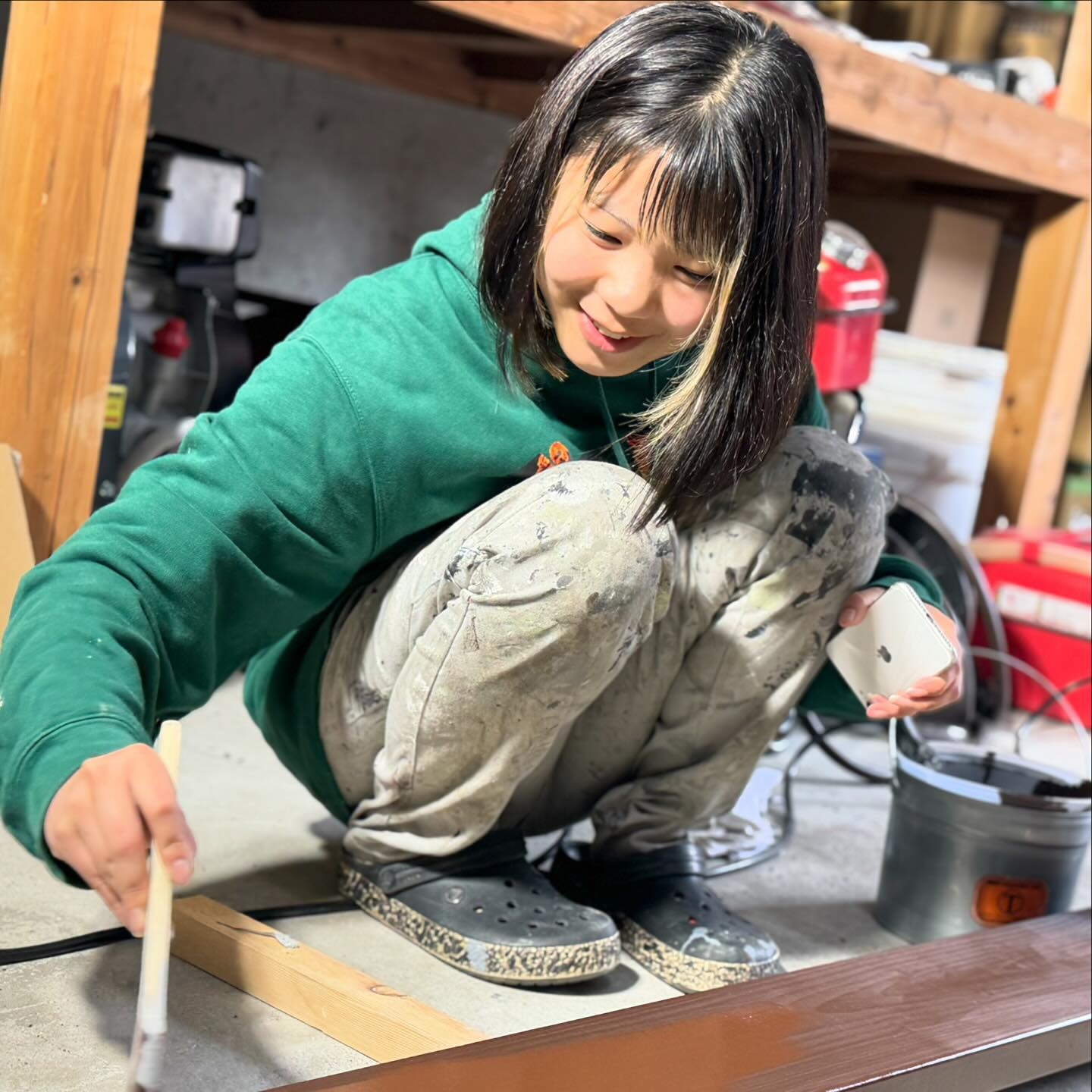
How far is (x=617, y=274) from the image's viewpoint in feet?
2.83

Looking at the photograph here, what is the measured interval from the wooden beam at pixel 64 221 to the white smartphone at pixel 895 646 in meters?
0.77

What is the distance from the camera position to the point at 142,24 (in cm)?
127

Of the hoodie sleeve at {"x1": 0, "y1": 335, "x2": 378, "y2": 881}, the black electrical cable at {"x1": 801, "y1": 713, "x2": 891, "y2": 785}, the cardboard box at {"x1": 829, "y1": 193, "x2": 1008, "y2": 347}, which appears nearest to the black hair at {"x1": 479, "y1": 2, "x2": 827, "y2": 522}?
the hoodie sleeve at {"x1": 0, "y1": 335, "x2": 378, "y2": 881}

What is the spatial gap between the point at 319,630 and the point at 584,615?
0.27 metres

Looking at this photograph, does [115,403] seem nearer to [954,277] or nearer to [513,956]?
[513,956]

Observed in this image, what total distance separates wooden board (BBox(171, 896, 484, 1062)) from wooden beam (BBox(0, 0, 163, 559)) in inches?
21.4

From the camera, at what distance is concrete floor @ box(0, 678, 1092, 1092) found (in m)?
0.82

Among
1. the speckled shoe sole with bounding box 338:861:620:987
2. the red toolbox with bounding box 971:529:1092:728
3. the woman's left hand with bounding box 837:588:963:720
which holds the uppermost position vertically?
the woman's left hand with bounding box 837:588:963:720

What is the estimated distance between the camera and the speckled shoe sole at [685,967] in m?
1.03

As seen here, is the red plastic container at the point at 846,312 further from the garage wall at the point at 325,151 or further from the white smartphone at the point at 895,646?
the garage wall at the point at 325,151

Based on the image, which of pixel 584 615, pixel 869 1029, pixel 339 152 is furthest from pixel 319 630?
pixel 339 152

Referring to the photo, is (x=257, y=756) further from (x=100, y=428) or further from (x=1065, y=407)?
(x=1065, y=407)

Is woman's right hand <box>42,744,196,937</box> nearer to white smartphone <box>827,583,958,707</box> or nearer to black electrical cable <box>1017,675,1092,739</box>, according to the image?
white smartphone <box>827,583,958,707</box>

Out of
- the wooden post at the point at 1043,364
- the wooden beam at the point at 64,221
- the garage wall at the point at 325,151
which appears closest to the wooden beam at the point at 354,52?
the garage wall at the point at 325,151
